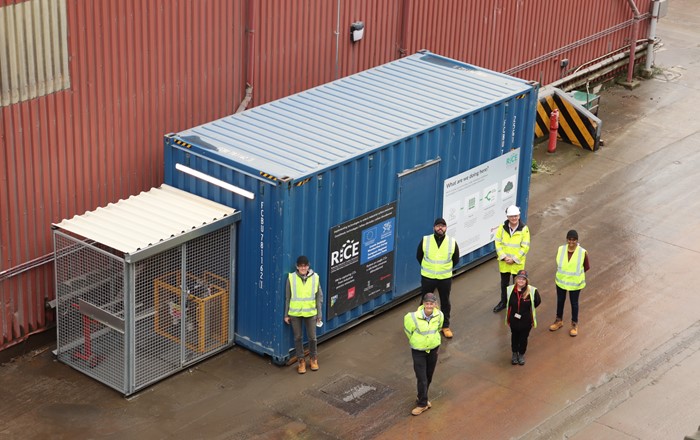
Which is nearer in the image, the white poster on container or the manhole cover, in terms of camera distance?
the manhole cover

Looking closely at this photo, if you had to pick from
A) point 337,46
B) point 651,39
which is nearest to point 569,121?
point 651,39

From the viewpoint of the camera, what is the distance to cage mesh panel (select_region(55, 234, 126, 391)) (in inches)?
656

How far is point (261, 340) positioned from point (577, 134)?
10453 millimetres

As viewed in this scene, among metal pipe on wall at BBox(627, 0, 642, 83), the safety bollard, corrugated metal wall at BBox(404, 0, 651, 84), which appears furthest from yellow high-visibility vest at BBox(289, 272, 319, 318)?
metal pipe on wall at BBox(627, 0, 642, 83)

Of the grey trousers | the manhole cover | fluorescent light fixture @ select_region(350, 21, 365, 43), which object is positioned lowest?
the manhole cover

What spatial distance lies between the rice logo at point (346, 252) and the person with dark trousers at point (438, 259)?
86cm

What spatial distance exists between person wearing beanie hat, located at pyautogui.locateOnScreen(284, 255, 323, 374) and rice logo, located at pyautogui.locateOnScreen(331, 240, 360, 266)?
22.7 inches

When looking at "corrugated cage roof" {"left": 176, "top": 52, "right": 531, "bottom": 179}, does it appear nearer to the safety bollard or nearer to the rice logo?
the rice logo

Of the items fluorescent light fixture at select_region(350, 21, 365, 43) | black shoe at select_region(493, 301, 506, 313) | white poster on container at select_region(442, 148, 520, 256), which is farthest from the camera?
fluorescent light fixture at select_region(350, 21, 365, 43)

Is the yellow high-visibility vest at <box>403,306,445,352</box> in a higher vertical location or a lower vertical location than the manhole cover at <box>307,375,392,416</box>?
higher

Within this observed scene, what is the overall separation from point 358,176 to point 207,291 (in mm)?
2564

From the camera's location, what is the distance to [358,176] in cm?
1783

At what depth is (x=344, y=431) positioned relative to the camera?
16172 mm

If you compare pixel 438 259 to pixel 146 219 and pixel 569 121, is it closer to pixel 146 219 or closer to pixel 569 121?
pixel 146 219
